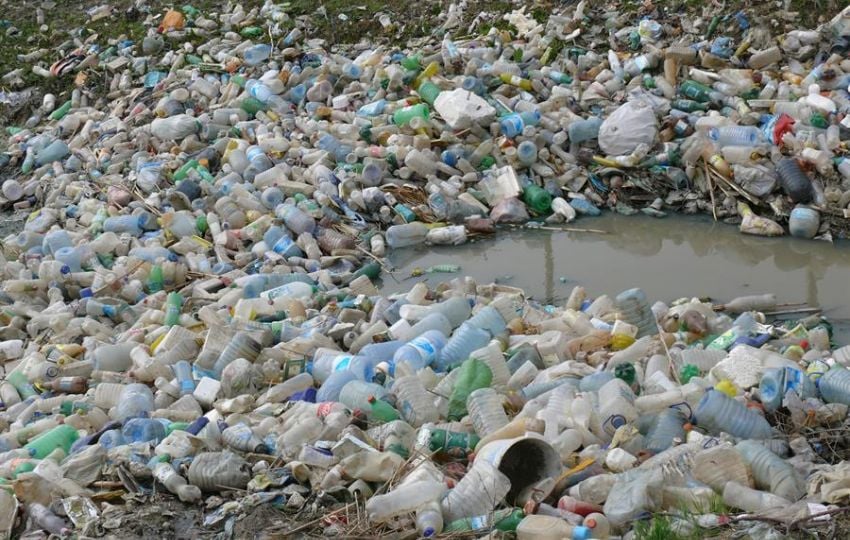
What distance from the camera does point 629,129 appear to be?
7945mm

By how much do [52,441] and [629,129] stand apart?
4757 mm

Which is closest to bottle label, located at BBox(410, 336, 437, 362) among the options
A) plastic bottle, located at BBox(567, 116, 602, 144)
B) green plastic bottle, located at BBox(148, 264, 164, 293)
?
green plastic bottle, located at BBox(148, 264, 164, 293)

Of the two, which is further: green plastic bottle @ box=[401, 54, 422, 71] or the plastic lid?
green plastic bottle @ box=[401, 54, 422, 71]

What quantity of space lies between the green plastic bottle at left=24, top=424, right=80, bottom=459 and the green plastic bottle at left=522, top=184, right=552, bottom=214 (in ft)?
12.8

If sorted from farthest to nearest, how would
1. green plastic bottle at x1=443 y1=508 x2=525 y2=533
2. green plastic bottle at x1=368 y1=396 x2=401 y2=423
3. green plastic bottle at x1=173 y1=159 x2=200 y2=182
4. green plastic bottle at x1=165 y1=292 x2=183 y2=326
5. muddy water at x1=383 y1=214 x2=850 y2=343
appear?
green plastic bottle at x1=173 y1=159 x2=200 y2=182 → muddy water at x1=383 y1=214 x2=850 y2=343 → green plastic bottle at x1=165 y1=292 x2=183 y2=326 → green plastic bottle at x1=368 y1=396 x2=401 y2=423 → green plastic bottle at x1=443 y1=508 x2=525 y2=533

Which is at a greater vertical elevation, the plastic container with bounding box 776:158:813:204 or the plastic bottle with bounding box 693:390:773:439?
the plastic bottle with bounding box 693:390:773:439

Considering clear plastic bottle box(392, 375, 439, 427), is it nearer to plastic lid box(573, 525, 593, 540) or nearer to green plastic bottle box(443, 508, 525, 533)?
green plastic bottle box(443, 508, 525, 533)

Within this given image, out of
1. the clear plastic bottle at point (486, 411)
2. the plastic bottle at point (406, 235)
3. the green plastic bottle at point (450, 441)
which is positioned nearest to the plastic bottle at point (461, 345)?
the clear plastic bottle at point (486, 411)

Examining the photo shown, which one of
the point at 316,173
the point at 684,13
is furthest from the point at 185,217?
the point at 684,13

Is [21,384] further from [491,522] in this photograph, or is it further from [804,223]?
[804,223]

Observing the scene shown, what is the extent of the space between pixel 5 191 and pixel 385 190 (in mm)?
3452

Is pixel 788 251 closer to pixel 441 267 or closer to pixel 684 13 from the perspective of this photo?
pixel 441 267

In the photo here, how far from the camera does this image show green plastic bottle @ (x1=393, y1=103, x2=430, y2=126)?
27.6ft

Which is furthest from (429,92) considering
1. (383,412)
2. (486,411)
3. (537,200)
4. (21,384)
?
(486,411)
